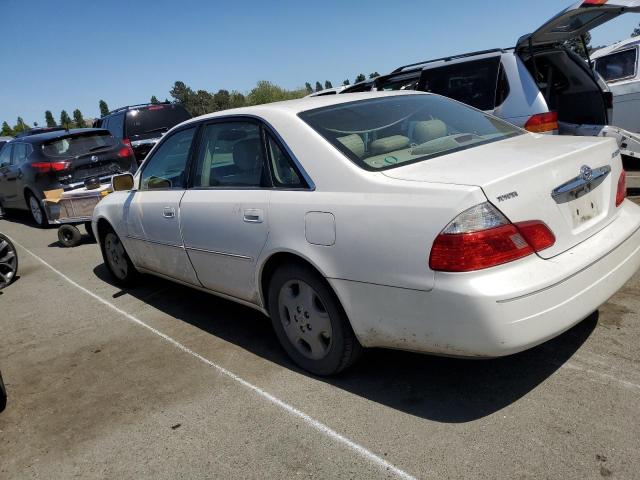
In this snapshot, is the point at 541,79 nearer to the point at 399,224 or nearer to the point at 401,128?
the point at 401,128

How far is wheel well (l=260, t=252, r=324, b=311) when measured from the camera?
3199 millimetres

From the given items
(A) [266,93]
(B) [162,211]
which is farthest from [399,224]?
(A) [266,93]

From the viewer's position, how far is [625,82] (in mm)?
8836

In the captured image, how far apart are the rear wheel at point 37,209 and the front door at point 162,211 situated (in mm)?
6400

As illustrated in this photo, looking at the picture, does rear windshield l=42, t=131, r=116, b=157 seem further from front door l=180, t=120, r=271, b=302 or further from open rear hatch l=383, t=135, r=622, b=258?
open rear hatch l=383, t=135, r=622, b=258

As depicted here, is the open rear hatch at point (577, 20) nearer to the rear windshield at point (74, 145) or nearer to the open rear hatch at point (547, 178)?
the open rear hatch at point (547, 178)

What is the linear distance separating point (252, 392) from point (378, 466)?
1.06 metres

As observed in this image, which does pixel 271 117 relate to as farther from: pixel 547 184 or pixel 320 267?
pixel 547 184

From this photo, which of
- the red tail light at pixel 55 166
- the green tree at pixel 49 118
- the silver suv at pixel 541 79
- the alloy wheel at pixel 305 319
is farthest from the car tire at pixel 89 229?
the green tree at pixel 49 118

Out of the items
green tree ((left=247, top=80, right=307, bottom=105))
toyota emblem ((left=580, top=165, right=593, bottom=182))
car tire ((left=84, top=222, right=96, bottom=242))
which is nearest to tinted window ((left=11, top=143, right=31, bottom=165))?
car tire ((left=84, top=222, right=96, bottom=242))

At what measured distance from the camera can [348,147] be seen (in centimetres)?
315

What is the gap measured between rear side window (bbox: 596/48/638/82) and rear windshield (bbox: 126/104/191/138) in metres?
8.85

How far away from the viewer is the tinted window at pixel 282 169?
10.7 feet

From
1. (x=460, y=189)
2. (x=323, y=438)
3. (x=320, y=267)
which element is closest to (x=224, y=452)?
(x=323, y=438)
